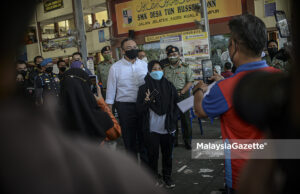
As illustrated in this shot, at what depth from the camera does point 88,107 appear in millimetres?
2529

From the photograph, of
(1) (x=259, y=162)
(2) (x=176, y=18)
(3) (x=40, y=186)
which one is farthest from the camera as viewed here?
(2) (x=176, y=18)

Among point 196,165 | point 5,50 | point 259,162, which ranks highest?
point 5,50

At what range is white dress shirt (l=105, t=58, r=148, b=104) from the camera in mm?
4312

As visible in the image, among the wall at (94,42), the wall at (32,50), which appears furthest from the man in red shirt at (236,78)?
the wall at (32,50)

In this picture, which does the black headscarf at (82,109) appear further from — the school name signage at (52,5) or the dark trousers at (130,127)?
the school name signage at (52,5)

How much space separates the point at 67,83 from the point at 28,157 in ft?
7.30

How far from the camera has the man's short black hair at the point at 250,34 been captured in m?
1.81

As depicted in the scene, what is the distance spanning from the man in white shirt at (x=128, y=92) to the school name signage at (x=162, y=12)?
7.77 metres

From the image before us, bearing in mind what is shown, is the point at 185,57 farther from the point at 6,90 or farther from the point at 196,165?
the point at 6,90

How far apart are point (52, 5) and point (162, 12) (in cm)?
1014

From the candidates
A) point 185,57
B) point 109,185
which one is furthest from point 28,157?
point 185,57

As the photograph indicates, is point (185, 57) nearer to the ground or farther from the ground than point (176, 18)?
nearer to the ground

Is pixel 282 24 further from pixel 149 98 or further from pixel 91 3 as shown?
pixel 91 3

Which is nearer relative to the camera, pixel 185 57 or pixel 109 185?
pixel 109 185
